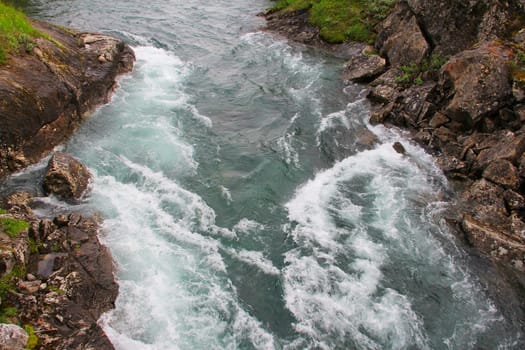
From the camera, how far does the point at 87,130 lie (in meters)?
19.8

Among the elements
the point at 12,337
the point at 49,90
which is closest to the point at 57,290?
the point at 12,337

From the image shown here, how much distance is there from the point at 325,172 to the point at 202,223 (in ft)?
20.6

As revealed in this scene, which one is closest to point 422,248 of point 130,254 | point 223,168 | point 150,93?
point 223,168

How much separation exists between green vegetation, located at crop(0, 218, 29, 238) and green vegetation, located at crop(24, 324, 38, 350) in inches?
120

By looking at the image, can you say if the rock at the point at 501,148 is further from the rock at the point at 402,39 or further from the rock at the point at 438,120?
the rock at the point at 402,39

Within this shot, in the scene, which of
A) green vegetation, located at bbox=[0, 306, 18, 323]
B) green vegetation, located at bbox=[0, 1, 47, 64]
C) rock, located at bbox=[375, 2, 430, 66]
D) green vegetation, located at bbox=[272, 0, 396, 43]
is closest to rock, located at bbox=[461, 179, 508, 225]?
rock, located at bbox=[375, 2, 430, 66]

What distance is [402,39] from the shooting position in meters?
26.1

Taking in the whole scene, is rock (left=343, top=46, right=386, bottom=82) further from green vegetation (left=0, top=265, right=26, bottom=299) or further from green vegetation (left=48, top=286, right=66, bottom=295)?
green vegetation (left=0, top=265, right=26, bottom=299)

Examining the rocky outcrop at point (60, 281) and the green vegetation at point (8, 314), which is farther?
the rocky outcrop at point (60, 281)

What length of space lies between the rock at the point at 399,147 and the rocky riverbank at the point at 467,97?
1189 millimetres

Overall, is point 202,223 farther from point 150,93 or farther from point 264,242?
point 150,93

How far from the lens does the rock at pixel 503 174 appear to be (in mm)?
16125

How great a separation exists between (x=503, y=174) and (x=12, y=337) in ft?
56.4

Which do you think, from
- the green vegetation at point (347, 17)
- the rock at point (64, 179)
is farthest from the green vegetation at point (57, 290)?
the green vegetation at point (347, 17)
